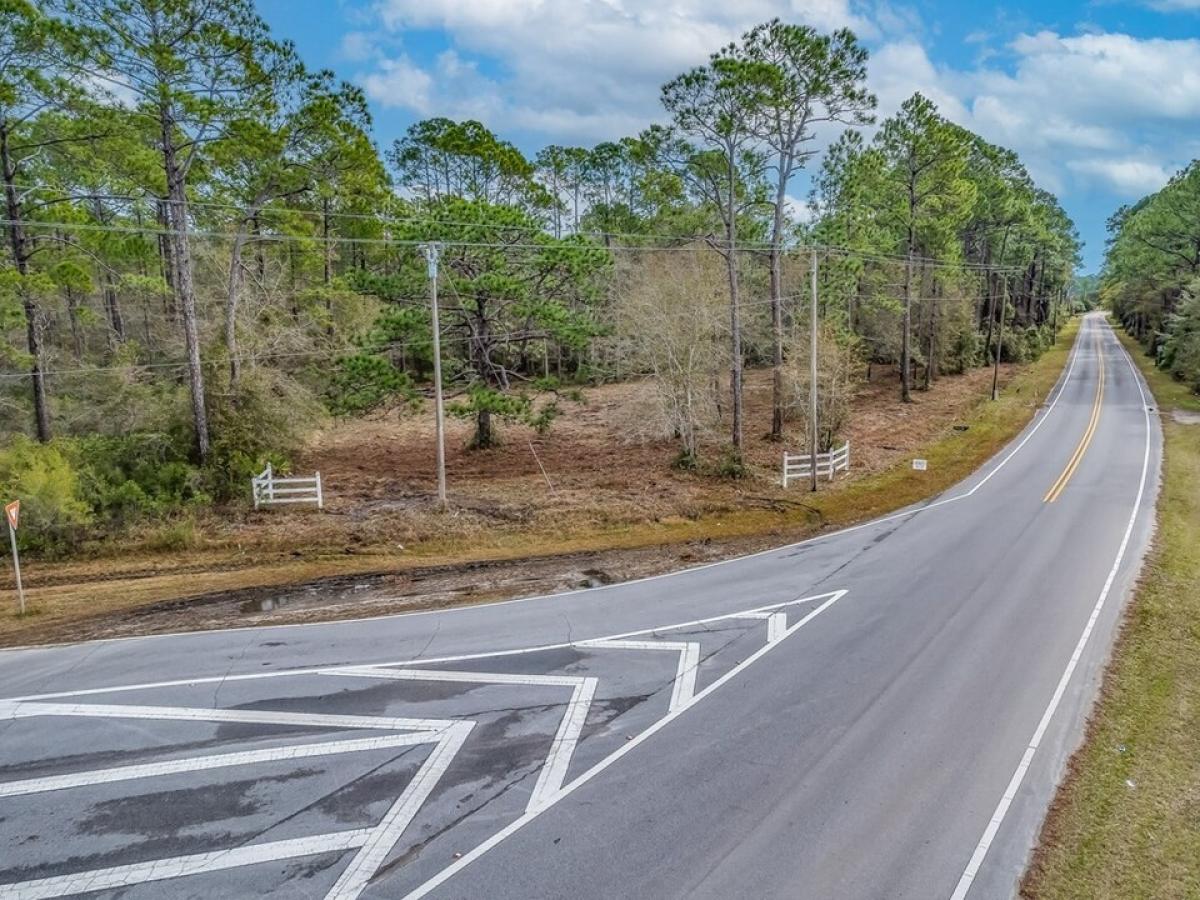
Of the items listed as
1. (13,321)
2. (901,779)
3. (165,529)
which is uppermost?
→ (13,321)

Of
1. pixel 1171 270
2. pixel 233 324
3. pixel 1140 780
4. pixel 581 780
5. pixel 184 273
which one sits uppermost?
pixel 1171 270

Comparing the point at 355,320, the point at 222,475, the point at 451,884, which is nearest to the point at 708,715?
the point at 451,884

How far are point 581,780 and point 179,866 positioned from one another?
12.5ft

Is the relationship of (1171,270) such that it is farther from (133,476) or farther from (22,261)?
(22,261)

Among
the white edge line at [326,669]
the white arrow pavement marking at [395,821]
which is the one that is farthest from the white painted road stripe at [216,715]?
the white arrow pavement marking at [395,821]

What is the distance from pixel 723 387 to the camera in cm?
3709

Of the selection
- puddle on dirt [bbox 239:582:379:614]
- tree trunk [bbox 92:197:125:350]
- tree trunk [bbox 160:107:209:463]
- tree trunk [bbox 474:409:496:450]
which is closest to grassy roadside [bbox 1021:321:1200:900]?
puddle on dirt [bbox 239:582:379:614]

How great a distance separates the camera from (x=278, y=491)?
757 inches

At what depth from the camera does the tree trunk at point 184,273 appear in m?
17.0

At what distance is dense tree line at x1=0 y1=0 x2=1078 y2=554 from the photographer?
16625 mm

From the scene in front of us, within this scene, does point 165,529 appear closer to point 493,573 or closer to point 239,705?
point 493,573

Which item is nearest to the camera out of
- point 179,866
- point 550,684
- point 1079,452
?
point 179,866

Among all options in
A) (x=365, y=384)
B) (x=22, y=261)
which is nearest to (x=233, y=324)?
(x=365, y=384)

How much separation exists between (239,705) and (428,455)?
702 inches
